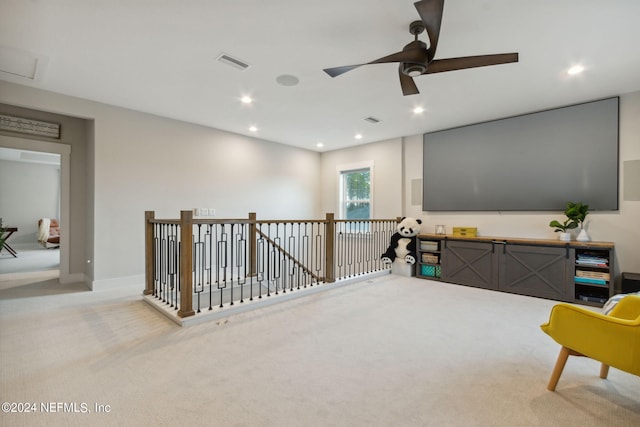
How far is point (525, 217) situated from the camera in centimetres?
454

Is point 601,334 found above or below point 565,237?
below

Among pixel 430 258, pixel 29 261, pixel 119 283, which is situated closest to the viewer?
pixel 119 283

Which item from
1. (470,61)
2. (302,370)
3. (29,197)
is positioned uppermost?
(470,61)

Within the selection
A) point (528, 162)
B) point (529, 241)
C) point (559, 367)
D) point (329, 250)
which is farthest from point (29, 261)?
point (528, 162)

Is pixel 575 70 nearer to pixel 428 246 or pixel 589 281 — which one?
pixel 589 281

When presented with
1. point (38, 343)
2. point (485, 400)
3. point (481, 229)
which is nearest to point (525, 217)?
point (481, 229)

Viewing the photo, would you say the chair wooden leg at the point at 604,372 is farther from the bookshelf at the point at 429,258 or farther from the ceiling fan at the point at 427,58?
the bookshelf at the point at 429,258

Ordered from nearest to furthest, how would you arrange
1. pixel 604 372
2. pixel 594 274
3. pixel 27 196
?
pixel 604 372 → pixel 594 274 → pixel 27 196

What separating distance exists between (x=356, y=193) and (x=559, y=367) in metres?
5.38

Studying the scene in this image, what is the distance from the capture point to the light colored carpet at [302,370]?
1.62m

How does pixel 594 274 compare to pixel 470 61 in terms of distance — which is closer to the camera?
pixel 470 61

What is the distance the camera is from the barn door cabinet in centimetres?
370

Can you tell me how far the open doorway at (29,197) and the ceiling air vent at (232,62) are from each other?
8.25 m

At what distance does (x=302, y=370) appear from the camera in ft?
6.81
